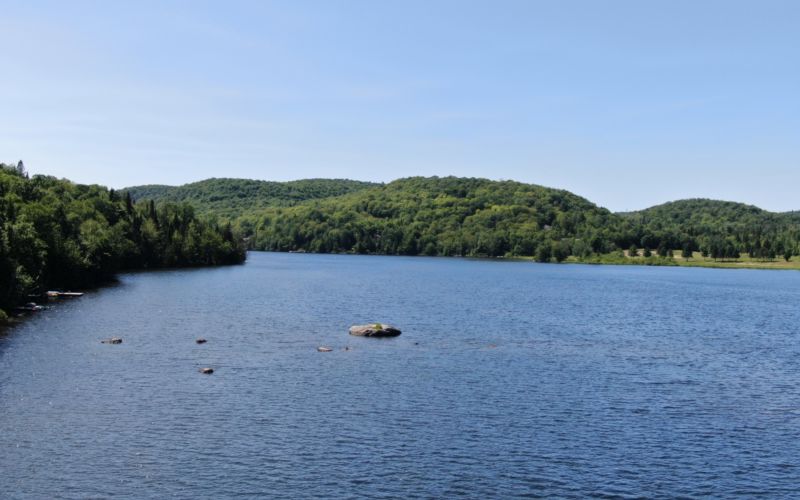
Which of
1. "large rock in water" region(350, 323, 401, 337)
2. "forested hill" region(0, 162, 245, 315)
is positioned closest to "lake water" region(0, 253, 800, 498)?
"large rock in water" region(350, 323, 401, 337)

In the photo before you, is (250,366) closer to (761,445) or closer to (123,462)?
(123,462)

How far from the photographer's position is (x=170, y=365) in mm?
64875

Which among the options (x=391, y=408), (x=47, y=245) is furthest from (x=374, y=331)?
(x=47, y=245)

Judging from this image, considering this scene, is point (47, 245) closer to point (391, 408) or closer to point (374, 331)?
point (374, 331)

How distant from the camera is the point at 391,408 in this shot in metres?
51.9

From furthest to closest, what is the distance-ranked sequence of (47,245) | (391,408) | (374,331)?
(47,245) → (374,331) → (391,408)

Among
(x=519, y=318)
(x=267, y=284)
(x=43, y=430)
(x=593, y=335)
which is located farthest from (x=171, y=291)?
(x=43, y=430)

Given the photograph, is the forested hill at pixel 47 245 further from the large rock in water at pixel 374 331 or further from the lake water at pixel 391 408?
the large rock in water at pixel 374 331

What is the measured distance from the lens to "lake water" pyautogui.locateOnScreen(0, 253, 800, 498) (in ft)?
124

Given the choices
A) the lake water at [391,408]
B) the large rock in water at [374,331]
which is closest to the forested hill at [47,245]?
the lake water at [391,408]

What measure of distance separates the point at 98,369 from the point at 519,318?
6719cm

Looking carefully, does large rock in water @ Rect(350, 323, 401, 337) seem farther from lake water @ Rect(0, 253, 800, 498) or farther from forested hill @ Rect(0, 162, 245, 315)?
forested hill @ Rect(0, 162, 245, 315)

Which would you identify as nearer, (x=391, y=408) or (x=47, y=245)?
(x=391, y=408)

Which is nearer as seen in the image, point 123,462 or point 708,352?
point 123,462
